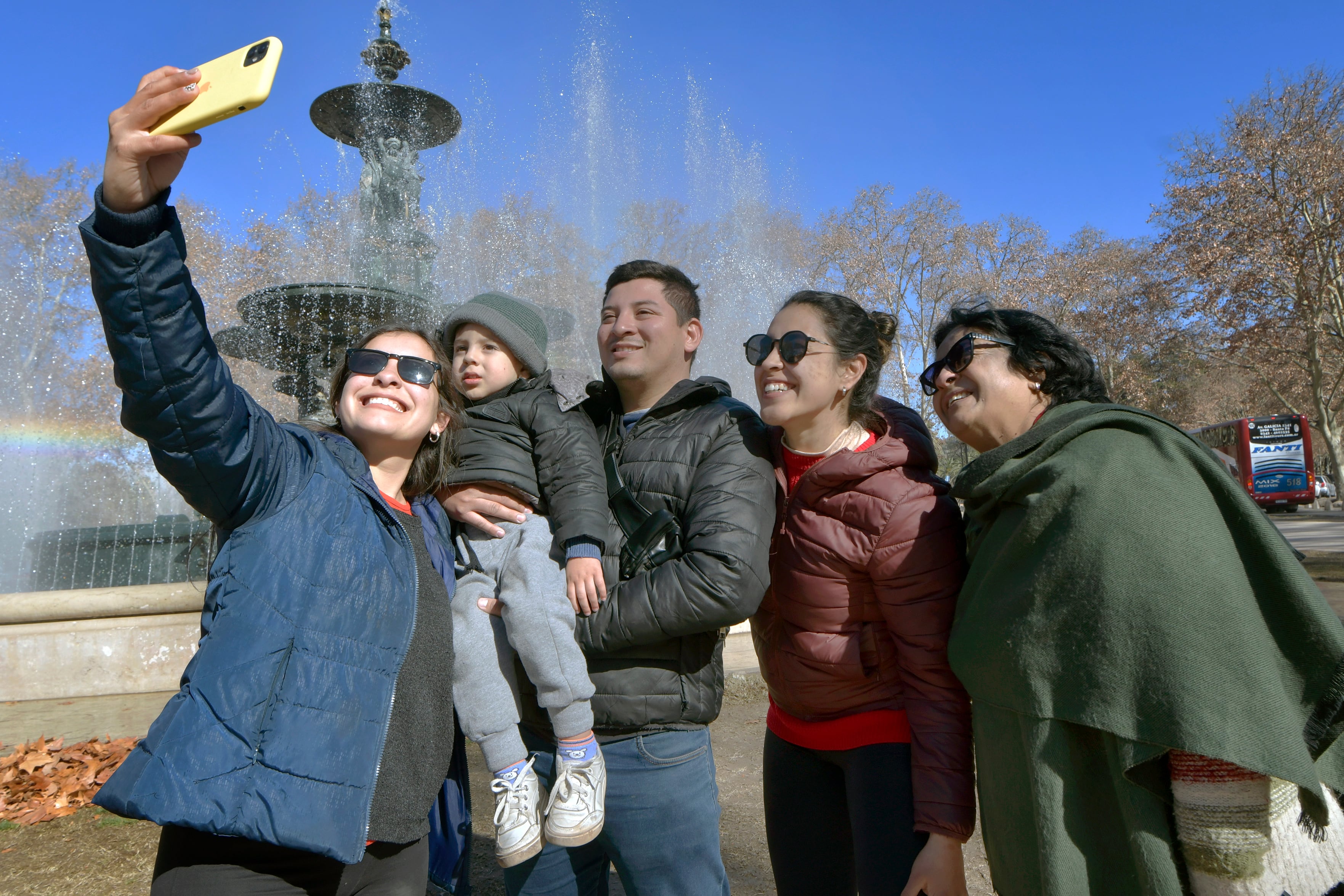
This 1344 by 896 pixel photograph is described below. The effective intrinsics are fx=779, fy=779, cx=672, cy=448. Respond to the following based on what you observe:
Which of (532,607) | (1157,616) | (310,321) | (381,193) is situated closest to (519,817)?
(532,607)

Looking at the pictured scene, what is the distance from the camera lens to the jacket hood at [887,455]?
6.72 feet

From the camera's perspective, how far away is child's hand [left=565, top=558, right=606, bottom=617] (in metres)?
2.04

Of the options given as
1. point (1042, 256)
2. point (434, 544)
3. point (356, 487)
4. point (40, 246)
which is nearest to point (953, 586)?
point (434, 544)

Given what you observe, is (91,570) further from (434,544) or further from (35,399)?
(35,399)

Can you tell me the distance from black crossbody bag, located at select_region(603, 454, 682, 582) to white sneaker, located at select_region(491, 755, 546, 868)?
Answer: 0.58 m

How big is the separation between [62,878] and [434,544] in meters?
2.61

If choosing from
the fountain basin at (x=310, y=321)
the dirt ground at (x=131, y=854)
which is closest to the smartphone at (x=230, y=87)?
the dirt ground at (x=131, y=854)

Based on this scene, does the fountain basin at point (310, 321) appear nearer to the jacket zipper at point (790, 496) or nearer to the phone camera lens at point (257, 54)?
the jacket zipper at point (790, 496)

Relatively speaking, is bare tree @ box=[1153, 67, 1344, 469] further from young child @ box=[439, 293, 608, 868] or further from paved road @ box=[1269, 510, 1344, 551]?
young child @ box=[439, 293, 608, 868]

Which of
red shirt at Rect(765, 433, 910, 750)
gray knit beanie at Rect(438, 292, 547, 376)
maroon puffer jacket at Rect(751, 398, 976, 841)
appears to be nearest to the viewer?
maroon puffer jacket at Rect(751, 398, 976, 841)

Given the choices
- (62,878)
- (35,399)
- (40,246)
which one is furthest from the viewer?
(40,246)

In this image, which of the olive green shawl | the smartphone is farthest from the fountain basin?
the olive green shawl

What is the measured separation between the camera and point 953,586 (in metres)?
1.98

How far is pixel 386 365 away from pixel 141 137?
783 millimetres
